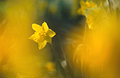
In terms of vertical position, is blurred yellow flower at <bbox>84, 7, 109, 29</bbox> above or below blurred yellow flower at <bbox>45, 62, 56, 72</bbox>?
above

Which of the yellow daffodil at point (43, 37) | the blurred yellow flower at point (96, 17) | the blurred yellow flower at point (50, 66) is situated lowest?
the blurred yellow flower at point (50, 66)

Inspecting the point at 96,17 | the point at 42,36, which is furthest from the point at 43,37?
the point at 96,17

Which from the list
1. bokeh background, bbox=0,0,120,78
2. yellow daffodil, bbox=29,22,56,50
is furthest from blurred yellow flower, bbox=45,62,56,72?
yellow daffodil, bbox=29,22,56,50

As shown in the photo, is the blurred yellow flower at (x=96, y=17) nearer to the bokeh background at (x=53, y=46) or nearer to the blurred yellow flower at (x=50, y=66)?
the bokeh background at (x=53, y=46)

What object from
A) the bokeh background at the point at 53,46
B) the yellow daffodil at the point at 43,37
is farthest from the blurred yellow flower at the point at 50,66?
the yellow daffodil at the point at 43,37

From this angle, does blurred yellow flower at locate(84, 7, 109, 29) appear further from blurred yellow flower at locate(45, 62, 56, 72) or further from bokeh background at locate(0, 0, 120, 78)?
blurred yellow flower at locate(45, 62, 56, 72)

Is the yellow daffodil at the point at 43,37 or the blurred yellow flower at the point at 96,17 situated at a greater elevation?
the blurred yellow flower at the point at 96,17

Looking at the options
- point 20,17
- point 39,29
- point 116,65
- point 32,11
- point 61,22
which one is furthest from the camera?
point 61,22

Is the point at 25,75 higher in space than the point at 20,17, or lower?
lower

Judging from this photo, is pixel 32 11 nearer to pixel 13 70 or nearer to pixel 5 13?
pixel 5 13

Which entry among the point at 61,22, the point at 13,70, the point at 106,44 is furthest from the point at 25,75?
the point at 61,22

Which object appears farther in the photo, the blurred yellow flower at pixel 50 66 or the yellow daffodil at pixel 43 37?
the blurred yellow flower at pixel 50 66
